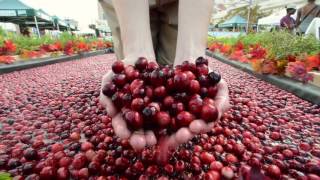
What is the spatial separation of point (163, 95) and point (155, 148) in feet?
0.93

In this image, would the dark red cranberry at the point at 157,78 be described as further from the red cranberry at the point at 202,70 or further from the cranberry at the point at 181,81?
the red cranberry at the point at 202,70

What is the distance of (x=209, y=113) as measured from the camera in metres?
0.77

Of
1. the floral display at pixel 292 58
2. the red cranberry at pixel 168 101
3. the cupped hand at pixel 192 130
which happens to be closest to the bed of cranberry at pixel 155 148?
the cupped hand at pixel 192 130

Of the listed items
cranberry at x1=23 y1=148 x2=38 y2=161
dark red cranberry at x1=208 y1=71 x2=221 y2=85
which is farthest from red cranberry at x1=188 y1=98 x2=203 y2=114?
cranberry at x1=23 y1=148 x2=38 y2=161

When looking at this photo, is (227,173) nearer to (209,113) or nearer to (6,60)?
(209,113)

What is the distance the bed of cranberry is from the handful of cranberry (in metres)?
0.23

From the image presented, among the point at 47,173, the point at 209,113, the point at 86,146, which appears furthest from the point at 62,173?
the point at 209,113

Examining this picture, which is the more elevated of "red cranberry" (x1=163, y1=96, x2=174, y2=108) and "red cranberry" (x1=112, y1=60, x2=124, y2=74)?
"red cranberry" (x1=112, y1=60, x2=124, y2=74)

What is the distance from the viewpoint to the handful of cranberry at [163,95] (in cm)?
77

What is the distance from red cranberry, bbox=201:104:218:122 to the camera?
2.53ft

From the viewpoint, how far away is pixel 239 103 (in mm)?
1750

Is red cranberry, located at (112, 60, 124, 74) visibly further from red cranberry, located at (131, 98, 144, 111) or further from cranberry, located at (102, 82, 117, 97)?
red cranberry, located at (131, 98, 144, 111)

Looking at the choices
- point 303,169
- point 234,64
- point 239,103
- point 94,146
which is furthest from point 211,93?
point 234,64

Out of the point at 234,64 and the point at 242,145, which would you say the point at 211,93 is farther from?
the point at 234,64
